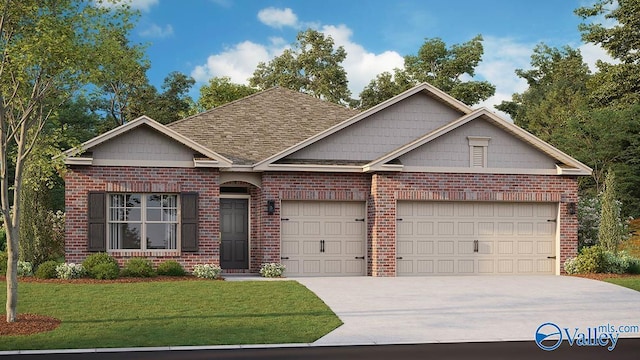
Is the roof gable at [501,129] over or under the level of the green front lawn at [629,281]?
over

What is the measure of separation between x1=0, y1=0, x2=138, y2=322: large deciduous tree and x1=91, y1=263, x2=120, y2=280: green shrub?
588 centimetres

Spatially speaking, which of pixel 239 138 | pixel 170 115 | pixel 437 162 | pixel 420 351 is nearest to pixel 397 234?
pixel 437 162

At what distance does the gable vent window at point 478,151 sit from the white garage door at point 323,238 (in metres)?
3.56

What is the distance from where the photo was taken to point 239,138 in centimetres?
2500

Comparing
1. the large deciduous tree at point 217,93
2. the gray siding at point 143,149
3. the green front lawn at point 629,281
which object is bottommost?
the green front lawn at point 629,281

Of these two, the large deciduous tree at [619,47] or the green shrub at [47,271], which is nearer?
the green shrub at [47,271]

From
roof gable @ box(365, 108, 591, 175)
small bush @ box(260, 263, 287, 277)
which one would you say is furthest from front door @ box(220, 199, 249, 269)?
roof gable @ box(365, 108, 591, 175)

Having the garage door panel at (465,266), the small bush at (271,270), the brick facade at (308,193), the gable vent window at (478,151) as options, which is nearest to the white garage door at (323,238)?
the brick facade at (308,193)

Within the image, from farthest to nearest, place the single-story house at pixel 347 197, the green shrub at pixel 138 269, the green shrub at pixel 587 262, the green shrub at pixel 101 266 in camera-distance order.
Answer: the green shrub at pixel 587 262, the single-story house at pixel 347 197, the green shrub at pixel 138 269, the green shrub at pixel 101 266

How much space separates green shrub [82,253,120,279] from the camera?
796 inches

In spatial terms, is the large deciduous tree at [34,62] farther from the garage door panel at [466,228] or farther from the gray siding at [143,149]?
the garage door panel at [466,228]

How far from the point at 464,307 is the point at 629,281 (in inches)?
269

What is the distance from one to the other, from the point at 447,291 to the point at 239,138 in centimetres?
922
